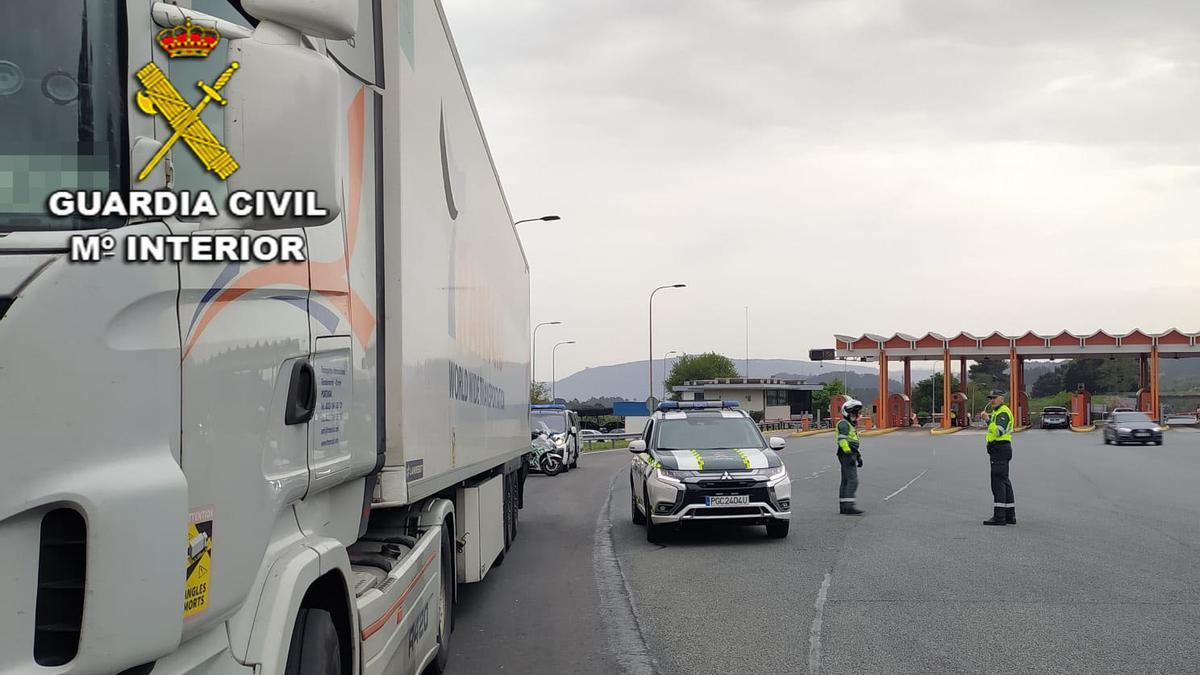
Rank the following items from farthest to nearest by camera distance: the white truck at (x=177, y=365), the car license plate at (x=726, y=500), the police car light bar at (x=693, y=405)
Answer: the police car light bar at (x=693, y=405) → the car license plate at (x=726, y=500) → the white truck at (x=177, y=365)

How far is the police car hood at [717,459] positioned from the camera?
512 inches

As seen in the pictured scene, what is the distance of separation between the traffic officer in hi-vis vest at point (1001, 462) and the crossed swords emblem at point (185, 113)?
12810 mm

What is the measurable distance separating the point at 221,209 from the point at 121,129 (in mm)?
295

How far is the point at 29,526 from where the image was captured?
91.6 inches

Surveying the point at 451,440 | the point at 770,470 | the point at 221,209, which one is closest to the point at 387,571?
the point at 451,440

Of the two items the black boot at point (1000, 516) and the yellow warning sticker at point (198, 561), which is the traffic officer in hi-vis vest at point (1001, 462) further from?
the yellow warning sticker at point (198, 561)

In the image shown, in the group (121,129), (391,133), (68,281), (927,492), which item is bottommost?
(927,492)

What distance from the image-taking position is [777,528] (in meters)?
13.0

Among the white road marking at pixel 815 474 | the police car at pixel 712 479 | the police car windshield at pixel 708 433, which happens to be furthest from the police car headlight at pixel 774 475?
the white road marking at pixel 815 474

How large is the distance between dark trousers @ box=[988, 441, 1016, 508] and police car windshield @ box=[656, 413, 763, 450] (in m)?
3.07

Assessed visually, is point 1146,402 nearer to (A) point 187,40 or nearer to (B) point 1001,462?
(B) point 1001,462

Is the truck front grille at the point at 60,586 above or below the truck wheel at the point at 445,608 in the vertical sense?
above

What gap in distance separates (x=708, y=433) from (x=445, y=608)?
7.64 metres

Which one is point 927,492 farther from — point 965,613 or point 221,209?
point 221,209
